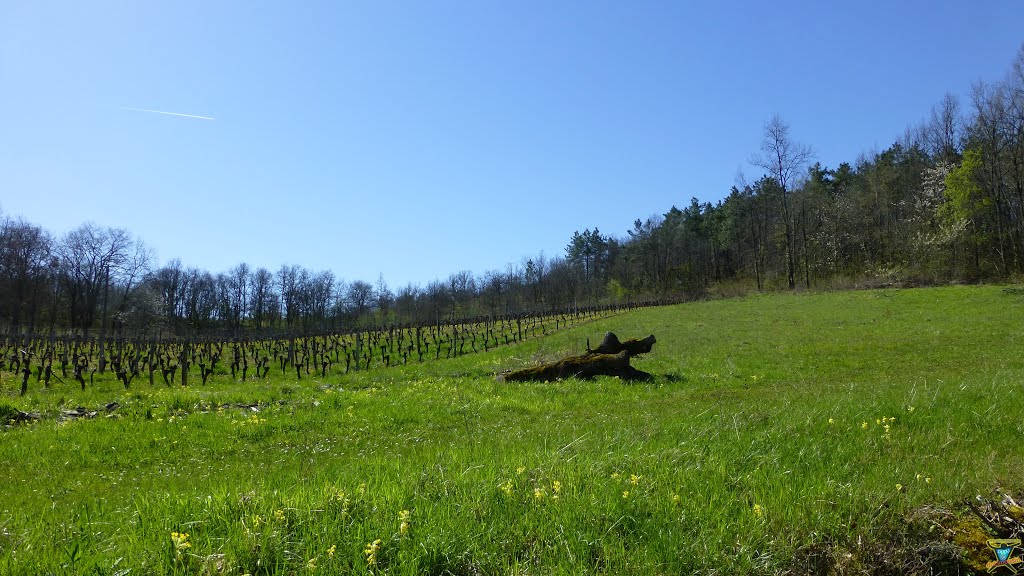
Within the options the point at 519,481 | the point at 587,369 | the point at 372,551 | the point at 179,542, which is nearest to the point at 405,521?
the point at 372,551

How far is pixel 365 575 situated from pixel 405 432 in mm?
5883

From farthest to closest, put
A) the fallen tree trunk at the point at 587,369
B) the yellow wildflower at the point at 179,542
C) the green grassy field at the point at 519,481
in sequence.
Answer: the fallen tree trunk at the point at 587,369 < the green grassy field at the point at 519,481 < the yellow wildflower at the point at 179,542

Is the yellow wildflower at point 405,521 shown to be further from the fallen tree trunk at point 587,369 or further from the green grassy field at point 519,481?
the fallen tree trunk at point 587,369

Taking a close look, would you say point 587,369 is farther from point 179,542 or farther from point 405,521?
point 179,542

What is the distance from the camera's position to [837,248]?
61875 millimetres

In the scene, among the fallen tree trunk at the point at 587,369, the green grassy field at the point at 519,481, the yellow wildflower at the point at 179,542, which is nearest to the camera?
the yellow wildflower at the point at 179,542

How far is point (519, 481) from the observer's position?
4230 mm

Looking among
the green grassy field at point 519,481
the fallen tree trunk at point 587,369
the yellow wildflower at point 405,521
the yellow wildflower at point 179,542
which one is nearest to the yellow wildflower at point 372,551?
the green grassy field at point 519,481

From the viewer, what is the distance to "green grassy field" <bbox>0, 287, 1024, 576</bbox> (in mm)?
3176

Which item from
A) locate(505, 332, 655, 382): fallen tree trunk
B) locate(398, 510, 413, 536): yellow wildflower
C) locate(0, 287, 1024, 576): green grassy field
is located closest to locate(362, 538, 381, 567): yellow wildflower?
locate(0, 287, 1024, 576): green grassy field

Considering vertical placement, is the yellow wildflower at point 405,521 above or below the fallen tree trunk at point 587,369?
above

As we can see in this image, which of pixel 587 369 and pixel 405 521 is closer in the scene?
pixel 405 521

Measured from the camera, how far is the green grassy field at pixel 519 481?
3176 mm

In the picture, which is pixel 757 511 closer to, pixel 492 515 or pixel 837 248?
pixel 492 515
